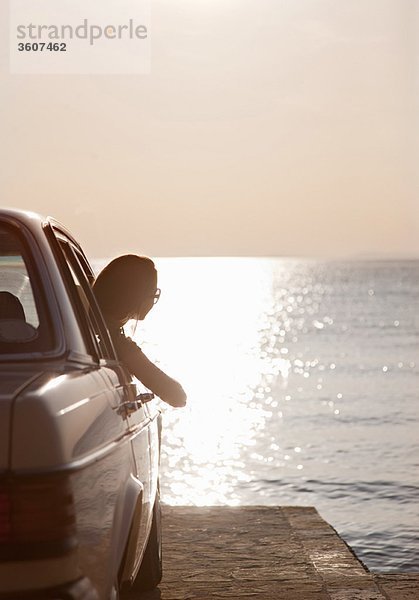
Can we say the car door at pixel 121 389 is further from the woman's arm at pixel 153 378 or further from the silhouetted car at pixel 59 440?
the woman's arm at pixel 153 378

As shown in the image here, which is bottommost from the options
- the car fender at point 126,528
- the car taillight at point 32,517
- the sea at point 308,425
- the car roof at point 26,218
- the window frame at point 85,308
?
the sea at point 308,425

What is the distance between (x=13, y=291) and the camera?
416 cm

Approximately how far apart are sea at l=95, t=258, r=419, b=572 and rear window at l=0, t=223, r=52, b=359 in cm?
104

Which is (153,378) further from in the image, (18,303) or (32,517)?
(32,517)

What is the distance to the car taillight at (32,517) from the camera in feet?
8.75

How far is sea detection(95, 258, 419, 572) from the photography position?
916 inches

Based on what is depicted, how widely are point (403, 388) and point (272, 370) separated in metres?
10.9

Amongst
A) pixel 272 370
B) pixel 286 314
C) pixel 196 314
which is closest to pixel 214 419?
pixel 272 370

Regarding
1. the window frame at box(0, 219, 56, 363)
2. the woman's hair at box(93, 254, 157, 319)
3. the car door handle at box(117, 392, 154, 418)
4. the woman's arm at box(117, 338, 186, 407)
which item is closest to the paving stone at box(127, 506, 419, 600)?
the woman's arm at box(117, 338, 186, 407)

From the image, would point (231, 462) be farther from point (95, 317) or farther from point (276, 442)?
point (95, 317)

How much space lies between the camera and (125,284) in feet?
16.9

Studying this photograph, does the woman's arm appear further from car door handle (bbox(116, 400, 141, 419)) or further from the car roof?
the car roof

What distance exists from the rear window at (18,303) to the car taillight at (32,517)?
0.69m


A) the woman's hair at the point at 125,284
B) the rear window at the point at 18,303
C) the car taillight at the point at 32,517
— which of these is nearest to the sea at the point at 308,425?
the woman's hair at the point at 125,284
